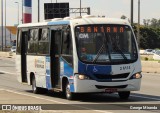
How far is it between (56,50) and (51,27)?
909mm

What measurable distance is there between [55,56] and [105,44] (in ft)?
7.61

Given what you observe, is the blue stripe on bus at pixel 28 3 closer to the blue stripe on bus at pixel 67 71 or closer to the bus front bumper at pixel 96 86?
the blue stripe on bus at pixel 67 71

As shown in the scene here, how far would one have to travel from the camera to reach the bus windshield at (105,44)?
17.4m

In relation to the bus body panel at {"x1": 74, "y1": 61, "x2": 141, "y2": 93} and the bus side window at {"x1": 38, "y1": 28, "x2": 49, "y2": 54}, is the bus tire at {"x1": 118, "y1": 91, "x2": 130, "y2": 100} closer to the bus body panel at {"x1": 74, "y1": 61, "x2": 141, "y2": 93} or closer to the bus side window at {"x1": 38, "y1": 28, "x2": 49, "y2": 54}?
the bus body panel at {"x1": 74, "y1": 61, "x2": 141, "y2": 93}

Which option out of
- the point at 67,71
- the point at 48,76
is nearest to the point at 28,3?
the point at 48,76

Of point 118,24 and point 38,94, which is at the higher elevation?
point 118,24

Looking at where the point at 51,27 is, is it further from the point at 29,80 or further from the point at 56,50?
the point at 29,80

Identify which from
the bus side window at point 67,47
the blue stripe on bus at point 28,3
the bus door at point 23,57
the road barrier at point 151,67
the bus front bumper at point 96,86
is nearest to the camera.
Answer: the bus front bumper at point 96,86

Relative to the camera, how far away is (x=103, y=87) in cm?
1725

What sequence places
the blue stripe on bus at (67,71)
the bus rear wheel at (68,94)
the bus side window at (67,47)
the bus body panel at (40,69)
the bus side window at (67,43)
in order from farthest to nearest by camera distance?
1. the bus body panel at (40,69)
2. the bus rear wheel at (68,94)
3. the bus side window at (67,43)
4. the bus side window at (67,47)
5. the blue stripe on bus at (67,71)

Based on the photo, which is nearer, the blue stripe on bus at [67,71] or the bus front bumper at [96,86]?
the bus front bumper at [96,86]

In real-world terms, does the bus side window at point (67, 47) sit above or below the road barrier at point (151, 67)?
above

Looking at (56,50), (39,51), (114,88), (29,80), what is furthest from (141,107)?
(29,80)

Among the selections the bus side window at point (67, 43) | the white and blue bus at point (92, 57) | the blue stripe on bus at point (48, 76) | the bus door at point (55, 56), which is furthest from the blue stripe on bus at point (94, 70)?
the blue stripe on bus at point (48, 76)
